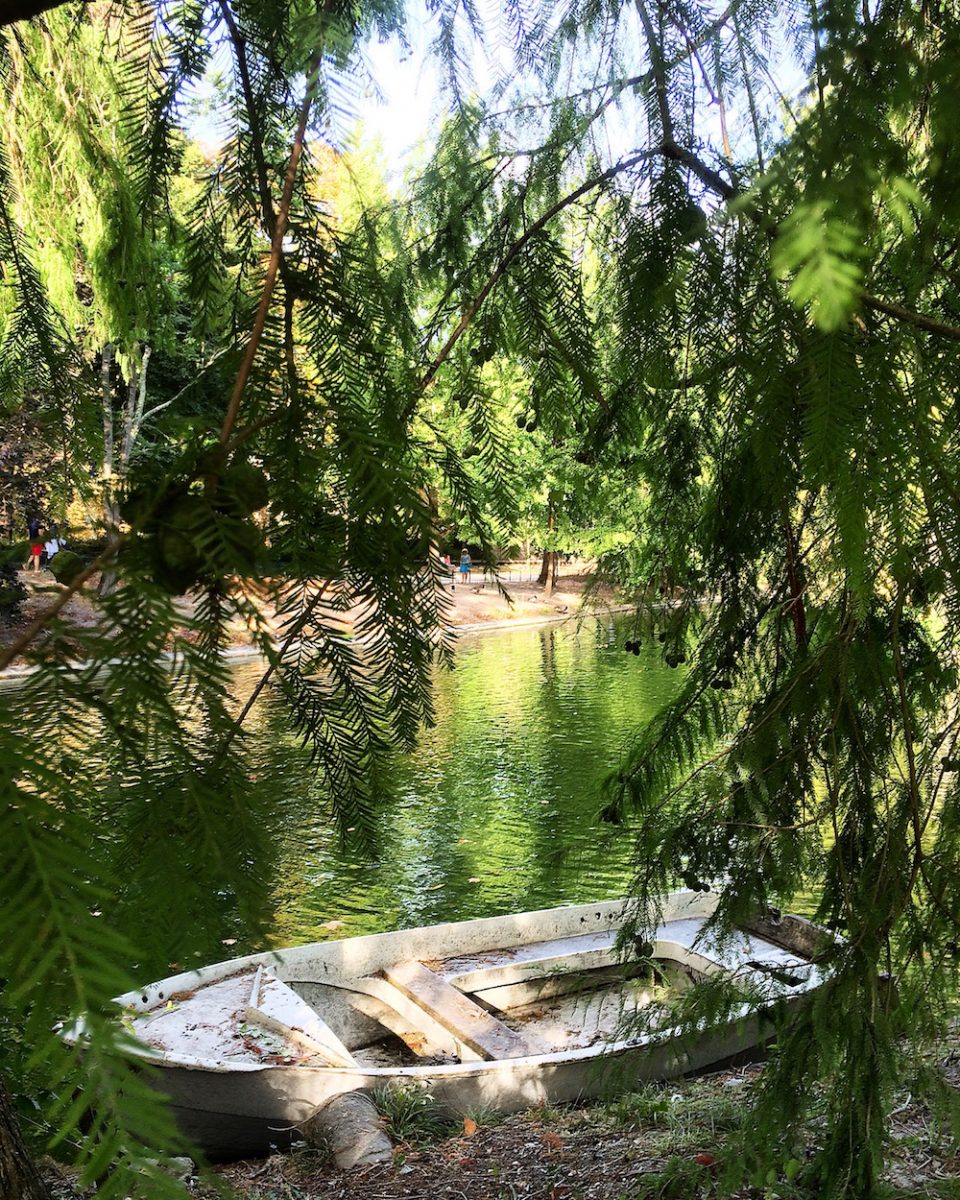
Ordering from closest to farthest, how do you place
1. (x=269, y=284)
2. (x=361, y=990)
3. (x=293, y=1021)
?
(x=269, y=284) < (x=293, y=1021) < (x=361, y=990)

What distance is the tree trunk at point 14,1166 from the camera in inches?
69.5

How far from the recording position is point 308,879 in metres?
8.16

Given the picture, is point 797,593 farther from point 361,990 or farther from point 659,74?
point 361,990

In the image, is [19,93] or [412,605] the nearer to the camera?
[412,605]

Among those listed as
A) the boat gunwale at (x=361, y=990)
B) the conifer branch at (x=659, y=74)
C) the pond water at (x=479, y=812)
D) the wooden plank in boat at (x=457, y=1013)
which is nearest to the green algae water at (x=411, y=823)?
the pond water at (x=479, y=812)

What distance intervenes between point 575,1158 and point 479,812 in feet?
19.9

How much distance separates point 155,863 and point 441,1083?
439 centimetres

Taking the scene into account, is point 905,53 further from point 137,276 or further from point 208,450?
point 137,276

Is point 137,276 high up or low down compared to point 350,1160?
up

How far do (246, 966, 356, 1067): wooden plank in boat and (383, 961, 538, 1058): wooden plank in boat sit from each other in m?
0.60

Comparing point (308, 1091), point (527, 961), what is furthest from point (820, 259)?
point (527, 961)

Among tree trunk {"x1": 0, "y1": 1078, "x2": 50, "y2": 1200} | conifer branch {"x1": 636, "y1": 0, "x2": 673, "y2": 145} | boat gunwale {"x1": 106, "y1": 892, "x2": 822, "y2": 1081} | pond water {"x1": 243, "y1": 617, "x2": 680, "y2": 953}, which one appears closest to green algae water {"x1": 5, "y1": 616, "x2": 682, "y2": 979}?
pond water {"x1": 243, "y1": 617, "x2": 680, "y2": 953}

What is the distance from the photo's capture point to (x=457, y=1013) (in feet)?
17.6

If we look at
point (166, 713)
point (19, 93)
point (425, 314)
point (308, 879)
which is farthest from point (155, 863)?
point (308, 879)
